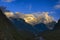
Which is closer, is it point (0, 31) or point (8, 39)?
point (8, 39)

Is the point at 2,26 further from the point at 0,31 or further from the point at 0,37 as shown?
the point at 0,37

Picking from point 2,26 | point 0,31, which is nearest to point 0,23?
point 2,26

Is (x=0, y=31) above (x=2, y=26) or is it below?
below

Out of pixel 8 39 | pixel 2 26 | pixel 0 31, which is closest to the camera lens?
pixel 8 39

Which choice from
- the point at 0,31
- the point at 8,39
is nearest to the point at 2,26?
the point at 0,31

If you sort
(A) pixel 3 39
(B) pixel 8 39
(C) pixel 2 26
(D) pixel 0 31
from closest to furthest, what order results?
(A) pixel 3 39 < (B) pixel 8 39 < (D) pixel 0 31 < (C) pixel 2 26

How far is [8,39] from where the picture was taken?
150 metres

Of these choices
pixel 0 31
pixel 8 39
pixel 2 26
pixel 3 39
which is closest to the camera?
pixel 3 39

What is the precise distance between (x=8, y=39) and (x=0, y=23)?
32.5 meters

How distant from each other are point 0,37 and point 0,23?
131 ft

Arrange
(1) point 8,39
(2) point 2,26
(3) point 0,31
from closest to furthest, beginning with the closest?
(1) point 8,39
(3) point 0,31
(2) point 2,26

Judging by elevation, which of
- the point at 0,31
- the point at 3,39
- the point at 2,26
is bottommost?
the point at 3,39

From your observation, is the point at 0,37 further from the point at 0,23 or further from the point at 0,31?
the point at 0,23

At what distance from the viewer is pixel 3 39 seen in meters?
140
